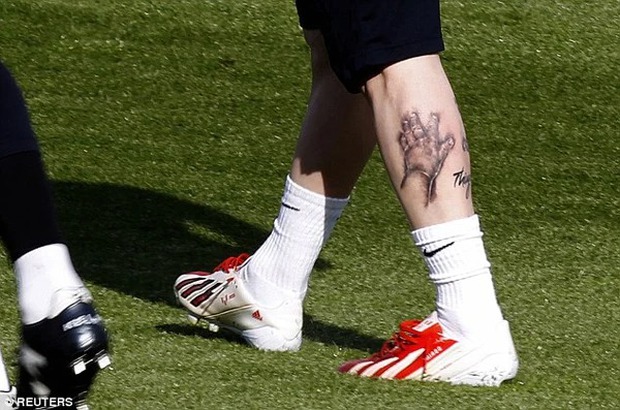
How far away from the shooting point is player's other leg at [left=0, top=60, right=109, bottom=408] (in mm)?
1719

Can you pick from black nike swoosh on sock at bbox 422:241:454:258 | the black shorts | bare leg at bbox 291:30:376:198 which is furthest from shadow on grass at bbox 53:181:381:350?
the black shorts

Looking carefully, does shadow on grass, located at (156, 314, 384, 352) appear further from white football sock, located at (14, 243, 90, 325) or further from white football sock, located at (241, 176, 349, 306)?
white football sock, located at (14, 243, 90, 325)

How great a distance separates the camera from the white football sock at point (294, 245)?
251 centimetres

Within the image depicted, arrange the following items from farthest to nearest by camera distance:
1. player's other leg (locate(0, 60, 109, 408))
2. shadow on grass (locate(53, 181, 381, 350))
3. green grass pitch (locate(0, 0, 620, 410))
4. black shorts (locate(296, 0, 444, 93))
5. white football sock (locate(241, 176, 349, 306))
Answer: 1. shadow on grass (locate(53, 181, 381, 350))
2. white football sock (locate(241, 176, 349, 306))
3. green grass pitch (locate(0, 0, 620, 410))
4. black shorts (locate(296, 0, 444, 93))
5. player's other leg (locate(0, 60, 109, 408))

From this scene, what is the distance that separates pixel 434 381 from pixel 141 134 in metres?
1.98

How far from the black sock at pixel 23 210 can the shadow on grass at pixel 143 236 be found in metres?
1.01

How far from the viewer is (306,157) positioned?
2.53 meters

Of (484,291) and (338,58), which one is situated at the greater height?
(338,58)

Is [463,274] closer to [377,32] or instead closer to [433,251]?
[433,251]

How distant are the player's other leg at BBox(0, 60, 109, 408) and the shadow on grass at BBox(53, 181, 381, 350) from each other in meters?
1.01

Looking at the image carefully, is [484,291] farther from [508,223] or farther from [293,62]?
[293,62]

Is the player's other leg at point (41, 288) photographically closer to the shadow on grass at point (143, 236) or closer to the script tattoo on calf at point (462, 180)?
the script tattoo on calf at point (462, 180)

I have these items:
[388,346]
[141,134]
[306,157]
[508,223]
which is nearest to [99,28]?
[141,134]

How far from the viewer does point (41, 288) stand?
1760mm
